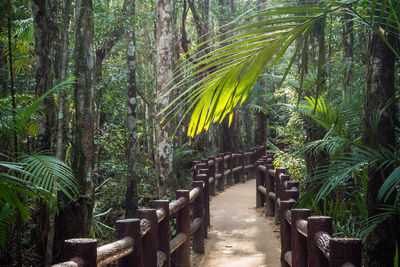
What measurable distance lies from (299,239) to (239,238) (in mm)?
3371

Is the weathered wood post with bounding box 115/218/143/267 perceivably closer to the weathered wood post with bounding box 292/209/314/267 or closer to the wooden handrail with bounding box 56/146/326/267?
the wooden handrail with bounding box 56/146/326/267

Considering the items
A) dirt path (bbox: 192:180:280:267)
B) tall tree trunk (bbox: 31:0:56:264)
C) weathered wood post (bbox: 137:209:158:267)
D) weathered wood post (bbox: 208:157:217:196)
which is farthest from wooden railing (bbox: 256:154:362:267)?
weathered wood post (bbox: 208:157:217:196)

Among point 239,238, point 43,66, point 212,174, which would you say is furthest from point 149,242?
point 212,174

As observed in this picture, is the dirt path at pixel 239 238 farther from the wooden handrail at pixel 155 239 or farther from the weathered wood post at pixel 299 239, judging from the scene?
the weathered wood post at pixel 299 239

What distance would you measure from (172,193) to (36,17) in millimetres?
5374

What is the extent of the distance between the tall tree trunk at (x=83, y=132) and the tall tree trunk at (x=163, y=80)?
3.44 m

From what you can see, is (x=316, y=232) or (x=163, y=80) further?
(x=163, y=80)

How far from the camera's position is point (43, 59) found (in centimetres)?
569

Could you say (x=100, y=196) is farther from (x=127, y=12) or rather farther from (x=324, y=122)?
(x=324, y=122)

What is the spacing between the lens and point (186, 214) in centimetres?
571

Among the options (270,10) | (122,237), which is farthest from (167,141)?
(270,10)

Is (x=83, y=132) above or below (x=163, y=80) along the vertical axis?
below

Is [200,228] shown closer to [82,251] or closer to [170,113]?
[170,113]

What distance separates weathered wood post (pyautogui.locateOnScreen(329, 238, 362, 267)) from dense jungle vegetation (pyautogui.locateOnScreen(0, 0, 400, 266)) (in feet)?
0.67
